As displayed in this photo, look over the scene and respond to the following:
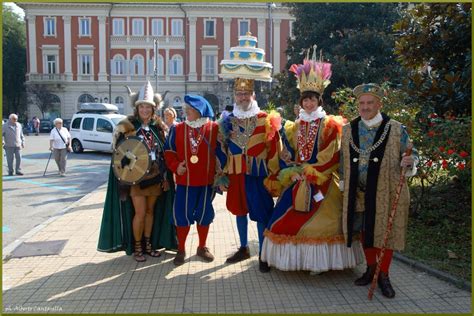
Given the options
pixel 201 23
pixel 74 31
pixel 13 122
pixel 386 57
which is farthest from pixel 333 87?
pixel 74 31

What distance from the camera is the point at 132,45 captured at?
48.4 m

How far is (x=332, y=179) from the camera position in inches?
186

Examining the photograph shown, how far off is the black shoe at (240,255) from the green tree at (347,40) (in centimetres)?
1072

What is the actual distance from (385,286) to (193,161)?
241cm

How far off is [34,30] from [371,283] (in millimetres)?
51715

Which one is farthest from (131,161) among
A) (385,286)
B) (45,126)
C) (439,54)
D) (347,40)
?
(45,126)

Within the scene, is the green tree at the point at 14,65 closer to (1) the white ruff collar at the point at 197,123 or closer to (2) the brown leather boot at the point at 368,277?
(1) the white ruff collar at the point at 197,123

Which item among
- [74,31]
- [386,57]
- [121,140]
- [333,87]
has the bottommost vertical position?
[121,140]

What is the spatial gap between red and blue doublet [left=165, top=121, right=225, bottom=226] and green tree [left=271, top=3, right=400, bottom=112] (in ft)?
35.5

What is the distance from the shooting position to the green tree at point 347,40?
625 inches

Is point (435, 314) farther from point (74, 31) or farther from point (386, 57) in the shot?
point (74, 31)

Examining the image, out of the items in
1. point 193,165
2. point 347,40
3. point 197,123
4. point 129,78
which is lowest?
point 193,165

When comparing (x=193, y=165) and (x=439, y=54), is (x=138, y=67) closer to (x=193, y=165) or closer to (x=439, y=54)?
(x=439, y=54)

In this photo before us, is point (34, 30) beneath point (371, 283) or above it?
above
